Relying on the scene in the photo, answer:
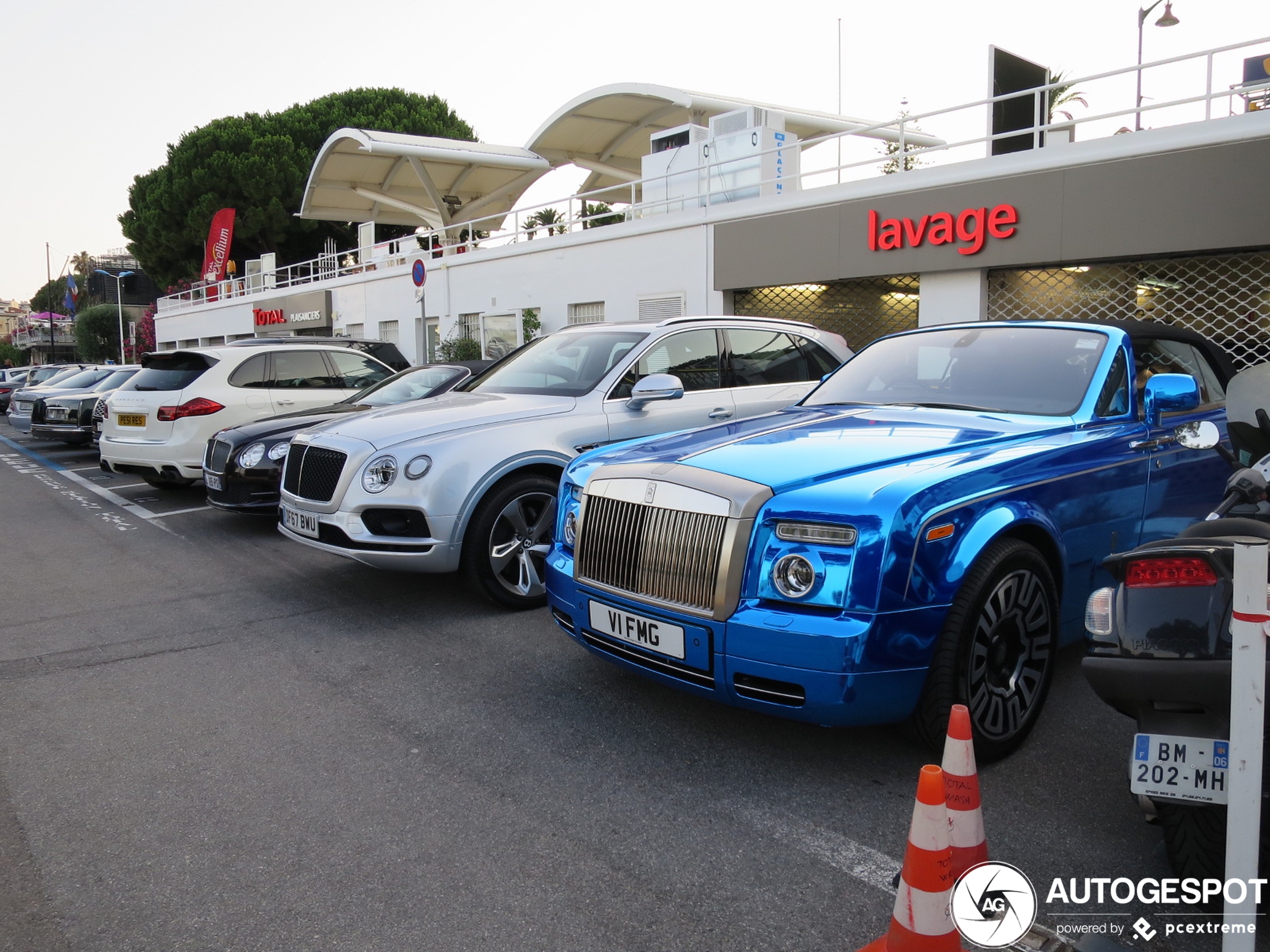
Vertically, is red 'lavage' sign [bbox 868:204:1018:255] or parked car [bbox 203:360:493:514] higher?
red 'lavage' sign [bbox 868:204:1018:255]

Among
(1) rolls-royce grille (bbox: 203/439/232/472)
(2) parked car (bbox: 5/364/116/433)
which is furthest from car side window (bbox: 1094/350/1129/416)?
(2) parked car (bbox: 5/364/116/433)

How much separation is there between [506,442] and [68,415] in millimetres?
13754

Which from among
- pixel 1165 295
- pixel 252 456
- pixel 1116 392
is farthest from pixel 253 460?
pixel 1165 295

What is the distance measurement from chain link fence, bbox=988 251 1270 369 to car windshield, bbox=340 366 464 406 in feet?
22.7

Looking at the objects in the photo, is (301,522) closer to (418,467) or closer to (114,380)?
(418,467)

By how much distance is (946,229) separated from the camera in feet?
40.8

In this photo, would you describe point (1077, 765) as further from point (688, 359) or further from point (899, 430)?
point (688, 359)

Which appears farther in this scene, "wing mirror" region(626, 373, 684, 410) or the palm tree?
the palm tree

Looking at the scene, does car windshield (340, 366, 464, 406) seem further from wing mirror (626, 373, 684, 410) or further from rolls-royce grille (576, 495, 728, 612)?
rolls-royce grille (576, 495, 728, 612)

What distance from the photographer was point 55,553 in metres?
7.91

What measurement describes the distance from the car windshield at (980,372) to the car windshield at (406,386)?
525cm

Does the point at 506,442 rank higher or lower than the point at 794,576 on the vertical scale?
higher

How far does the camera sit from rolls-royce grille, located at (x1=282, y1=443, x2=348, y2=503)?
18.5 ft

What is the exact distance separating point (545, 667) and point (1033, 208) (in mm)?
9651
